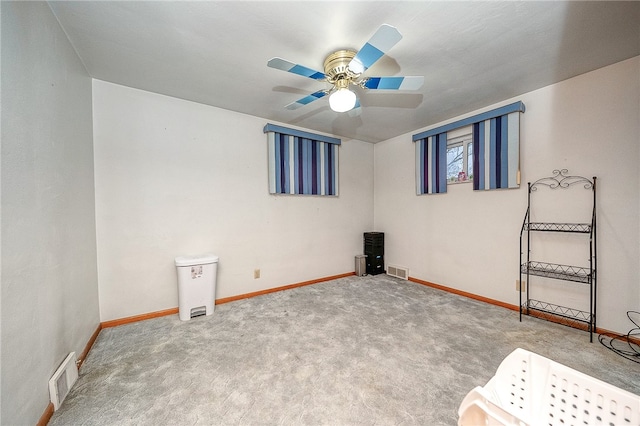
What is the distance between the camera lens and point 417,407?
4.50 ft

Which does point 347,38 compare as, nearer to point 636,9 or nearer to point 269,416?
point 636,9

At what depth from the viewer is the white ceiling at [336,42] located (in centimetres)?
148

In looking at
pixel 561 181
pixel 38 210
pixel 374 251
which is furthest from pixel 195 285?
pixel 561 181

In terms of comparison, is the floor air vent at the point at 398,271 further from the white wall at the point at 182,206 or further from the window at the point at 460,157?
the window at the point at 460,157

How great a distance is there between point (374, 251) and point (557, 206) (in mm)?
2367

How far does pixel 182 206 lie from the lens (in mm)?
2729

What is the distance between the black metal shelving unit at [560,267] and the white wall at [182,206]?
8.53 feet

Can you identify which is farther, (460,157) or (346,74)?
(460,157)

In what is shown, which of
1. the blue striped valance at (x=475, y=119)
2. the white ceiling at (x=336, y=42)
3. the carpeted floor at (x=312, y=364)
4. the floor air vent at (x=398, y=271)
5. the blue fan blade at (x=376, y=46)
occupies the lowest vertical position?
the carpeted floor at (x=312, y=364)

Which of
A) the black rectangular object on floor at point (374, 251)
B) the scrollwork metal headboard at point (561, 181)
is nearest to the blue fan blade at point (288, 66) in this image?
the scrollwork metal headboard at point (561, 181)

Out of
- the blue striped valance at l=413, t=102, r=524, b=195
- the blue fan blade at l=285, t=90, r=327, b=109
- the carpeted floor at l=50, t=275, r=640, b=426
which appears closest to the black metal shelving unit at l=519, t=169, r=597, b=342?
the carpeted floor at l=50, t=275, r=640, b=426

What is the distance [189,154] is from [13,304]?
201cm

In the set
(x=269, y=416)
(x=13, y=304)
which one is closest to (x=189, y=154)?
(x=13, y=304)

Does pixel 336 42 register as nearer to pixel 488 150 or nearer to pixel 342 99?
pixel 342 99
